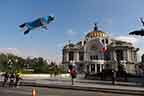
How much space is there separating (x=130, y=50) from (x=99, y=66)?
17915 millimetres

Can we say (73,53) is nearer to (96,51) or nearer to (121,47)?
(96,51)

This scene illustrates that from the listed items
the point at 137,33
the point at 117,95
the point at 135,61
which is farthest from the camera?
the point at 135,61

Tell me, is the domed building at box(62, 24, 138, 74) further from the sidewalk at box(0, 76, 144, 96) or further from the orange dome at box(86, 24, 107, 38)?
the sidewalk at box(0, 76, 144, 96)

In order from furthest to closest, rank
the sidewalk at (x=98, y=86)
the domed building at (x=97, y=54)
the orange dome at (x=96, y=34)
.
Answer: the orange dome at (x=96, y=34) → the domed building at (x=97, y=54) → the sidewalk at (x=98, y=86)

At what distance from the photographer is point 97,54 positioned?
13412cm

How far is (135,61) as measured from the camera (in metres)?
138

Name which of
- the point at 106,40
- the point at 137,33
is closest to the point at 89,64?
the point at 106,40

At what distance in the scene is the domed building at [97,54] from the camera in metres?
130

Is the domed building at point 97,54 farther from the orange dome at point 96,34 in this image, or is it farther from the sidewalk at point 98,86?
the sidewalk at point 98,86

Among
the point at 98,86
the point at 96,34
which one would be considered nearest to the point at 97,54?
the point at 96,34

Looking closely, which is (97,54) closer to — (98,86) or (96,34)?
(96,34)

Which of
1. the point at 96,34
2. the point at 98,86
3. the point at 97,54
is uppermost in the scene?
the point at 96,34

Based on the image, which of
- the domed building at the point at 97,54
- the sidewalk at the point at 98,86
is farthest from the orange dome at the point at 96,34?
the sidewalk at the point at 98,86

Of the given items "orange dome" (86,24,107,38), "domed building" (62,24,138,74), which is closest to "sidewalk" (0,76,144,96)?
"domed building" (62,24,138,74)
